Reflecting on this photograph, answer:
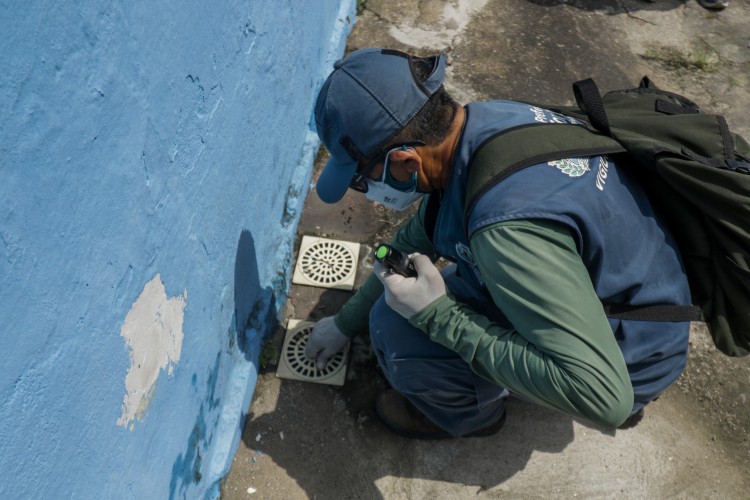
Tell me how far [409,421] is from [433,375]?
0.41m

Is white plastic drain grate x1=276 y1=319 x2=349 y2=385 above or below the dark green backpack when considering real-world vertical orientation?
below

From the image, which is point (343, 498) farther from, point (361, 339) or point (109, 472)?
point (109, 472)

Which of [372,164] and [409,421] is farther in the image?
[409,421]

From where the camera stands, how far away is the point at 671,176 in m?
1.41

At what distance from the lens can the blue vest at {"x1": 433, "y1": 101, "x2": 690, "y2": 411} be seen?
1.35 m

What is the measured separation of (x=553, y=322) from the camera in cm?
130

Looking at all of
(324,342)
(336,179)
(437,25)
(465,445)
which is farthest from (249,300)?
(437,25)

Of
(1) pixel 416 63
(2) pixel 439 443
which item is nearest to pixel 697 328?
(2) pixel 439 443

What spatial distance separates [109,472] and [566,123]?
1559mm

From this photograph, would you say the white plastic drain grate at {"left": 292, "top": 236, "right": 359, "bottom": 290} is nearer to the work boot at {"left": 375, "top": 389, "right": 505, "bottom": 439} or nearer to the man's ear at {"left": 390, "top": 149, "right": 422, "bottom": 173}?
the work boot at {"left": 375, "top": 389, "right": 505, "bottom": 439}

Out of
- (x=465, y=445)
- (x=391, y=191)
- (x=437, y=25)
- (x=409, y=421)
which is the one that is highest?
(x=391, y=191)

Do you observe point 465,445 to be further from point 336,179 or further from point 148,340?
point 148,340

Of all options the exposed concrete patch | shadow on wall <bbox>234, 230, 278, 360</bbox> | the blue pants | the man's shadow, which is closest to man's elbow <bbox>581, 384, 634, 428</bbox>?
the blue pants

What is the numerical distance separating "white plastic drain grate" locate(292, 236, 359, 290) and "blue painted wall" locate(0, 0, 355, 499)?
1.64 ft
